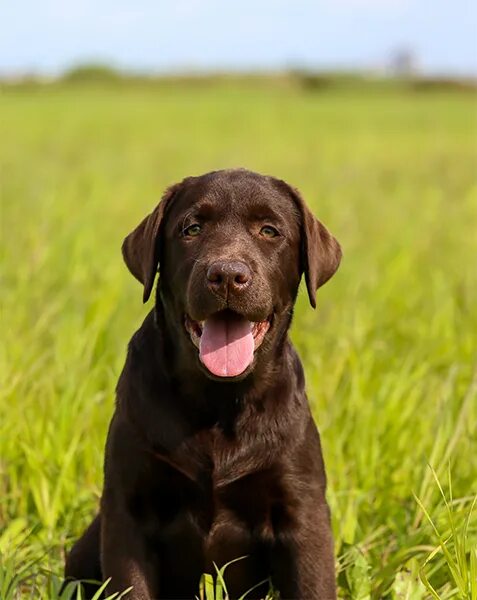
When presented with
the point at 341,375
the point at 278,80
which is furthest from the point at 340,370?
the point at 278,80

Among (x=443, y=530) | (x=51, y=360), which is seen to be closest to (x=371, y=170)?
(x=51, y=360)

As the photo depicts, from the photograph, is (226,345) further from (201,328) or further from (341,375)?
(341,375)

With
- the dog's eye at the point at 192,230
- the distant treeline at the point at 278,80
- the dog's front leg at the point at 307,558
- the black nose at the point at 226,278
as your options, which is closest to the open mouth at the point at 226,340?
the black nose at the point at 226,278

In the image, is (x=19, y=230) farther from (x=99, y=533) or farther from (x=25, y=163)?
(x=25, y=163)

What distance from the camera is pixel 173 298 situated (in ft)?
9.32

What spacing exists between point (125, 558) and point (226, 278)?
77cm

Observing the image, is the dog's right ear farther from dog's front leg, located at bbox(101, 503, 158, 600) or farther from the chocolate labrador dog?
dog's front leg, located at bbox(101, 503, 158, 600)

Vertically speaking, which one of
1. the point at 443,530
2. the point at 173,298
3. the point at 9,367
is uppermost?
the point at 173,298

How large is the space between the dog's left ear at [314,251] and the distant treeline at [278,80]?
64.9 m

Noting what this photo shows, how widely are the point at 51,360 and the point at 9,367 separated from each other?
18.7 inches

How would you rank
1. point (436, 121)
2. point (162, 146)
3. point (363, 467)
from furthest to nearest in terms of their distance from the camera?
1. point (436, 121)
2. point (162, 146)
3. point (363, 467)

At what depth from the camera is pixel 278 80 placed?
75750 mm

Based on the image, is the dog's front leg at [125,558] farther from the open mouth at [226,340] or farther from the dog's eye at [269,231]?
the dog's eye at [269,231]

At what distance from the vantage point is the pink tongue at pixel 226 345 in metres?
2.68
